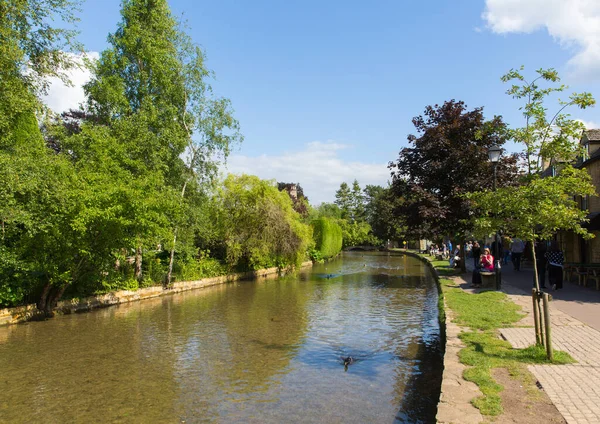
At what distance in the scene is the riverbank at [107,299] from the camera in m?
14.5

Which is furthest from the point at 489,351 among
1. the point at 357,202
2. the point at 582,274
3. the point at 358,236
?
the point at 357,202

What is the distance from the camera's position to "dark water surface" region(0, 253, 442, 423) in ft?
24.4

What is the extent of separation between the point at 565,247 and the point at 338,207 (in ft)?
233

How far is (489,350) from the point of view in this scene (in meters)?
8.20

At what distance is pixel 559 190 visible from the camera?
25.5 feet

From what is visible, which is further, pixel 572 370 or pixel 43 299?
pixel 43 299

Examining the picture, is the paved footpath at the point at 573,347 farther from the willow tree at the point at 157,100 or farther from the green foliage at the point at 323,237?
the green foliage at the point at 323,237

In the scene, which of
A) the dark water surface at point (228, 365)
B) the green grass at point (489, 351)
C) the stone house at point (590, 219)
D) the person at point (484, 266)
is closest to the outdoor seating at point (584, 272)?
the stone house at point (590, 219)

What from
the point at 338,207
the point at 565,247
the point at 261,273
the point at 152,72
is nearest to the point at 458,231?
the point at 565,247

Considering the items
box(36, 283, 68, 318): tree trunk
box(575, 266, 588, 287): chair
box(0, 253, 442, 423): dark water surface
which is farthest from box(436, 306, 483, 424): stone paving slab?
box(36, 283, 68, 318): tree trunk

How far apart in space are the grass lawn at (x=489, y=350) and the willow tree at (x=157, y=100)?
1391cm

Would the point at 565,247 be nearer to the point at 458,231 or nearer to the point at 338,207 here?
the point at 458,231

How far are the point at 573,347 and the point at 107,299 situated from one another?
1651 cm

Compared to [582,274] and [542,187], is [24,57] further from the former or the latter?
[582,274]
